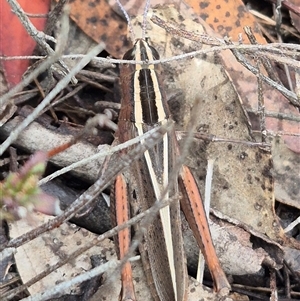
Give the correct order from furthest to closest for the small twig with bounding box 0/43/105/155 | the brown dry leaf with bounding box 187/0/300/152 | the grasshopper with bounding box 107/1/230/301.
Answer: the brown dry leaf with bounding box 187/0/300/152, the grasshopper with bounding box 107/1/230/301, the small twig with bounding box 0/43/105/155

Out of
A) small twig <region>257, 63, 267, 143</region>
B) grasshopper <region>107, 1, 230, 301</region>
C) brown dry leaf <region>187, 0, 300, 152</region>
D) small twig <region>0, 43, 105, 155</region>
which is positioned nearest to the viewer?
small twig <region>0, 43, 105, 155</region>

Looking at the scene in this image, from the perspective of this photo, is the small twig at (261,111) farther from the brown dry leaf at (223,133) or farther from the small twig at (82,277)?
the small twig at (82,277)

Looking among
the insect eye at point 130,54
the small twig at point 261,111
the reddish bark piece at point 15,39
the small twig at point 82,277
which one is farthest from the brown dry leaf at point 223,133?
the small twig at point 82,277

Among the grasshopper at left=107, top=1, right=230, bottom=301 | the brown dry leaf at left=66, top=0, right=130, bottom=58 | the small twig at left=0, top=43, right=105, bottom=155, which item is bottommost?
the grasshopper at left=107, top=1, right=230, bottom=301

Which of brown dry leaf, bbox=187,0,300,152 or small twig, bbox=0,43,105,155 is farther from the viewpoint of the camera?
brown dry leaf, bbox=187,0,300,152

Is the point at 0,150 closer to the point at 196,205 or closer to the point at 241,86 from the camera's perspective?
the point at 196,205

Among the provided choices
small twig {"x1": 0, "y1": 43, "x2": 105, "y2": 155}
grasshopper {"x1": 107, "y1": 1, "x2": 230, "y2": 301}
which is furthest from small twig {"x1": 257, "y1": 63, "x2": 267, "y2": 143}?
small twig {"x1": 0, "y1": 43, "x2": 105, "y2": 155}

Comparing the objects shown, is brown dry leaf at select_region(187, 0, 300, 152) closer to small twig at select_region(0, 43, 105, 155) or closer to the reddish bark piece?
the reddish bark piece
